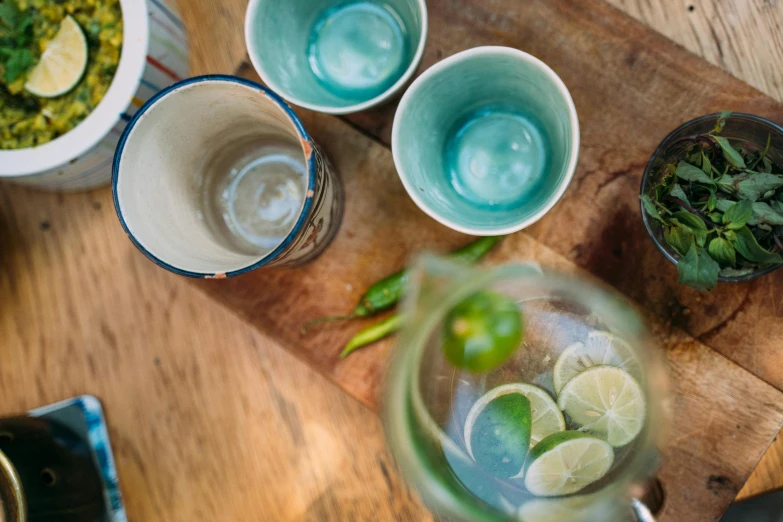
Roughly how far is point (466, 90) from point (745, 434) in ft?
1.72

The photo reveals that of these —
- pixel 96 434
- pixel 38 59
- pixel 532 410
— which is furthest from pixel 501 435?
pixel 38 59

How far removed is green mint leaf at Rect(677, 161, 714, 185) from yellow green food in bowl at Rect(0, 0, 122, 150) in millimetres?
679

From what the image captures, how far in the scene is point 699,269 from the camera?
639mm

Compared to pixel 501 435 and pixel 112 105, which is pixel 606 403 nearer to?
pixel 501 435

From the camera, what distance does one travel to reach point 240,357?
0.86 meters

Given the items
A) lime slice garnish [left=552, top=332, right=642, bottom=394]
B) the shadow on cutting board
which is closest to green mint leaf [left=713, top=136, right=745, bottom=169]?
lime slice garnish [left=552, top=332, right=642, bottom=394]

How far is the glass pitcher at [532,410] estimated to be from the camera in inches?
21.2

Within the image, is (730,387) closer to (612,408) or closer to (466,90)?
(612,408)

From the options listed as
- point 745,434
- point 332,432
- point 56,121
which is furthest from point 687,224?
point 56,121

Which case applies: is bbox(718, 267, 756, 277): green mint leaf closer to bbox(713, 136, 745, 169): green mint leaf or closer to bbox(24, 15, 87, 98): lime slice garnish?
bbox(713, 136, 745, 169): green mint leaf

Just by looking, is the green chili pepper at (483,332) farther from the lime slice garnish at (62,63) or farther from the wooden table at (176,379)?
the lime slice garnish at (62,63)

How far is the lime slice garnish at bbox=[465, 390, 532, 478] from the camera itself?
58 centimetres

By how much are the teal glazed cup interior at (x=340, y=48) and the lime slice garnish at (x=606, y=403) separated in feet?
1.40

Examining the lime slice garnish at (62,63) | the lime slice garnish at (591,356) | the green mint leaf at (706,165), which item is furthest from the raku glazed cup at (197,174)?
the green mint leaf at (706,165)
